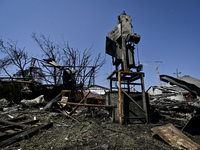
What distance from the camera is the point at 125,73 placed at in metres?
5.72

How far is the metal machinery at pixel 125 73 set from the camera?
534cm

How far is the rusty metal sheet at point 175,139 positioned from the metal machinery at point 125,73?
1.70m

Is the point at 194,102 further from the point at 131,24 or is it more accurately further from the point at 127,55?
the point at 131,24

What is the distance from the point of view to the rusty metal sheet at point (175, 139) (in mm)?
2909

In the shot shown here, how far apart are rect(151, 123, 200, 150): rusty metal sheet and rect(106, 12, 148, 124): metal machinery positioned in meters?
1.70

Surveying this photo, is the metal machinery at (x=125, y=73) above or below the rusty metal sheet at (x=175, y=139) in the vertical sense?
above

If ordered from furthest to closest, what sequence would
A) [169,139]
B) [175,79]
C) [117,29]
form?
1. [117,29]
2. [169,139]
3. [175,79]

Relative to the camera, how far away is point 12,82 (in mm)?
9180

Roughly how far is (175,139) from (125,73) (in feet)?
11.1

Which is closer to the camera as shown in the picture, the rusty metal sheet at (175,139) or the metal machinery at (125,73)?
the rusty metal sheet at (175,139)

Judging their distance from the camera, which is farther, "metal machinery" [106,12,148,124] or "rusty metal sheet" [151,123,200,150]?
"metal machinery" [106,12,148,124]

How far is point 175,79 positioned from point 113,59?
179 inches

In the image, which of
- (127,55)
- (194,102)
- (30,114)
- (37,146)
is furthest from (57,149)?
(194,102)

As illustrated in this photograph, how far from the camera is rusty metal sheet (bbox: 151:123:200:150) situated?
291 cm
